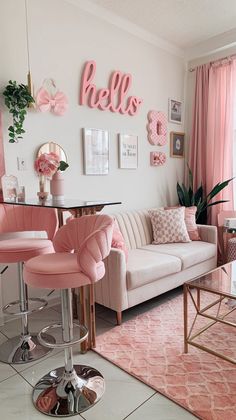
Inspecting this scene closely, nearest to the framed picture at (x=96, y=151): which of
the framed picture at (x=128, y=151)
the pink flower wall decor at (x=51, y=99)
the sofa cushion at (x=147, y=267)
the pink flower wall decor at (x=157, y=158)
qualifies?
the framed picture at (x=128, y=151)

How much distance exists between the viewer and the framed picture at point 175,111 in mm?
3733

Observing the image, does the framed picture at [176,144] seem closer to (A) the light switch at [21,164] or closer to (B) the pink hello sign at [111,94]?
(B) the pink hello sign at [111,94]

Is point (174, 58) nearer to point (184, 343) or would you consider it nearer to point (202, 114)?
point (202, 114)

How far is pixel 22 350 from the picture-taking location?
1.94m

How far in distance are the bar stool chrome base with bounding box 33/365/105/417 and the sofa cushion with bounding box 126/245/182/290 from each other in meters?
0.75

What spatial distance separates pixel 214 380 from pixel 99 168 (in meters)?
2.08

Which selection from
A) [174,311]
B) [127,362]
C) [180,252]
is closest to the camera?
[127,362]

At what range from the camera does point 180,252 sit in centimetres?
277

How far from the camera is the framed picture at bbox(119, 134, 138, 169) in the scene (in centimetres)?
318

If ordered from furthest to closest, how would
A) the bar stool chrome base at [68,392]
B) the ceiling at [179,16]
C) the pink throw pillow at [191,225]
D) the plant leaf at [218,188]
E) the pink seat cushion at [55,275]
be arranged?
the plant leaf at [218,188]
the pink throw pillow at [191,225]
the ceiling at [179,16]
the bar stool chrome base at [68,392]
the pink seat cushion at [55,275]

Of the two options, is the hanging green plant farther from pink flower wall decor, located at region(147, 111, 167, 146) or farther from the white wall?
pink flower wall decor, located at region(147, 111, 167, 146)

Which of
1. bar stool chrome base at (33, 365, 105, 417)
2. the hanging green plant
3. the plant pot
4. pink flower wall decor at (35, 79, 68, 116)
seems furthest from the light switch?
bar stool chrome base at (33, 365, 105, 417)

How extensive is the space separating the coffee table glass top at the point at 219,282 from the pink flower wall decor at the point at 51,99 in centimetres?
184

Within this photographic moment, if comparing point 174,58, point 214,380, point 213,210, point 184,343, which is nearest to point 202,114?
point 174,58
